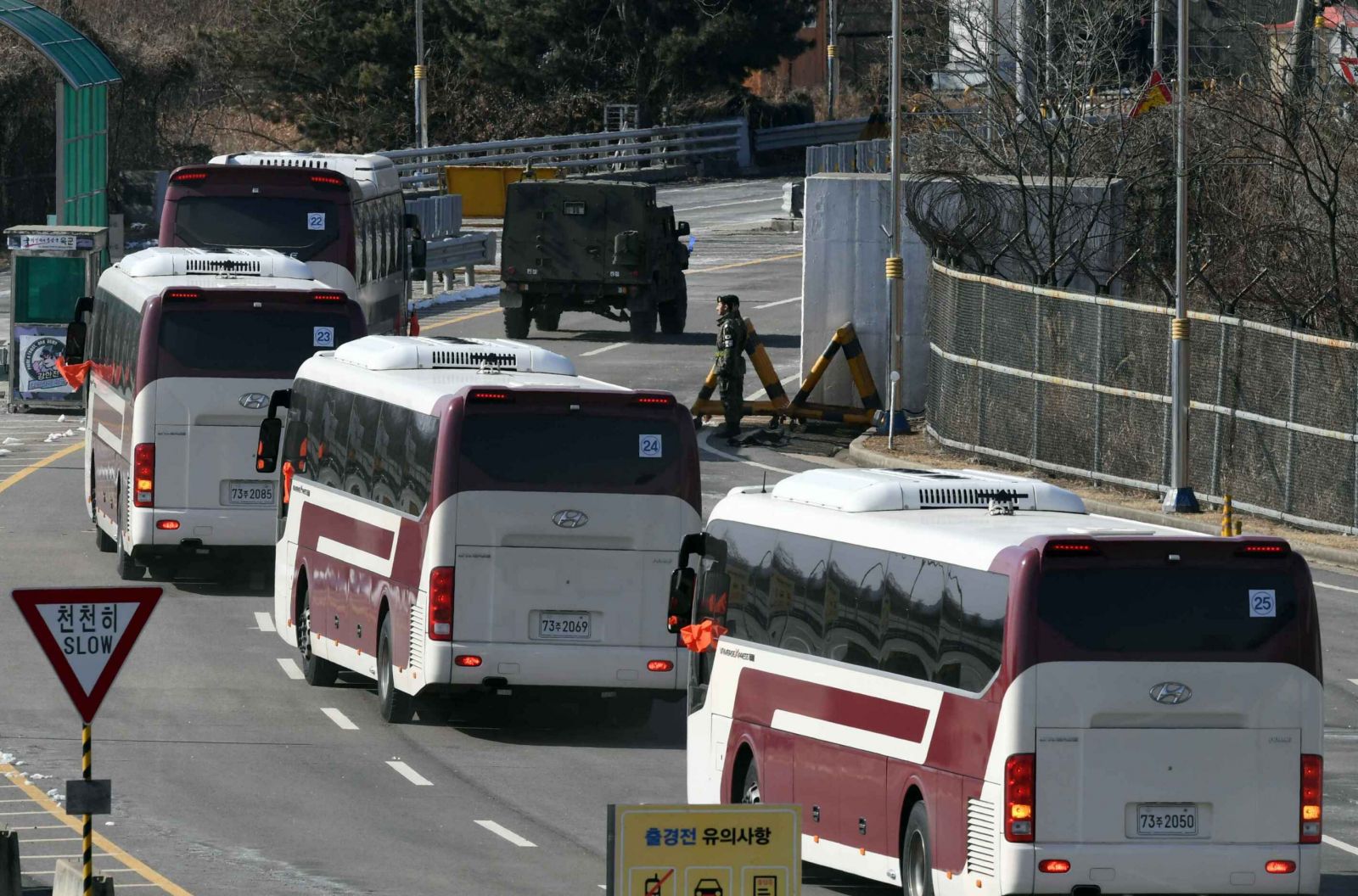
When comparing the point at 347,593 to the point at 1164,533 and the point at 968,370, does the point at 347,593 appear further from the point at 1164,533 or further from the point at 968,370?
the point at 968,370

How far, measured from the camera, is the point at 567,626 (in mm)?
17984

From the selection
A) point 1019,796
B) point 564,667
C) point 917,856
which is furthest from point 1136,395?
point 1019,796

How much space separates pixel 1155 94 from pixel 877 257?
4752 millimetres

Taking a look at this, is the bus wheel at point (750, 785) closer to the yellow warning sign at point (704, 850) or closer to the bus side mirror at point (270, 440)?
the yellow warning sign at point (704, 850)

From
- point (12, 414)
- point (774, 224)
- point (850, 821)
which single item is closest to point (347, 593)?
point (850, 821)

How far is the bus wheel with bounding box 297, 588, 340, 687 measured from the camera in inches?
807

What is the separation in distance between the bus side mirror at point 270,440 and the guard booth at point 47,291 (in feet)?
52.6

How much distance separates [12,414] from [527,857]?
25670 millimetres

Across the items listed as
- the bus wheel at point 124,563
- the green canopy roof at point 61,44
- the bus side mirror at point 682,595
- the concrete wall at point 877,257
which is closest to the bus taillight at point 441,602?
the bus side mirror at point 682,595

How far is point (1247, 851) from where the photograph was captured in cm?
1179

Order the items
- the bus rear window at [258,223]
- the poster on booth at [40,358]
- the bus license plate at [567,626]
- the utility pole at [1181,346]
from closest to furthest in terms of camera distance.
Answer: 1. the bus license plate at [567,626]
2. the utility pole at [1181,346]
3. the bus rear window at [258,223]
4. the poster on booth at [40,358]

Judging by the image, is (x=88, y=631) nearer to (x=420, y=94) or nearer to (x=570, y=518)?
(x=570, y=518)

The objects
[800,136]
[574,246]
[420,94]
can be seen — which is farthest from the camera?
[800,136]

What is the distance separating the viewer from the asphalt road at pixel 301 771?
14.0 meters
